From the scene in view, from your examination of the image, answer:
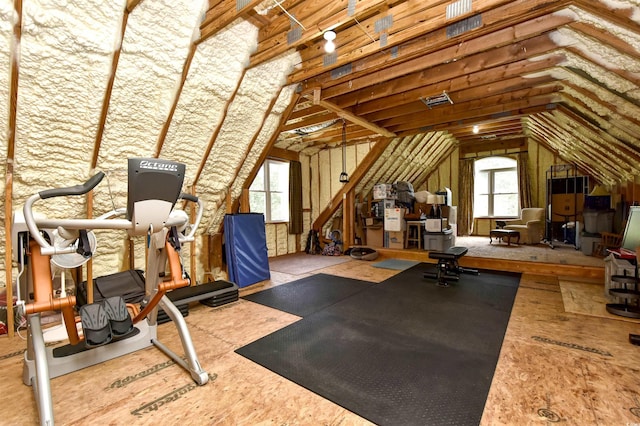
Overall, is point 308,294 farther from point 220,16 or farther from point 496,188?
point 496,188

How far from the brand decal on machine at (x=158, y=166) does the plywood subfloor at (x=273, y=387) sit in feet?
4.46

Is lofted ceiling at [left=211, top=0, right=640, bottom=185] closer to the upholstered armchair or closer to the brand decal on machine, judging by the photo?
the brand decal on machine

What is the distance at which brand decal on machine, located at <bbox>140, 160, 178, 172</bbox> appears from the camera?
144 cm

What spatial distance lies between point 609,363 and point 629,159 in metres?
3.70

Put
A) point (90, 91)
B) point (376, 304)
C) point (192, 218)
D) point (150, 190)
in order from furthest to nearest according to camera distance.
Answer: point (192, 218) → point (376, 304) → point (90, 91) → point (150, 190)

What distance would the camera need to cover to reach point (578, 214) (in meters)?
7.21

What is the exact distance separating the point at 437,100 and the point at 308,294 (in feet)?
10.9

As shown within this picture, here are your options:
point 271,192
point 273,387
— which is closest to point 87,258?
point 273,387

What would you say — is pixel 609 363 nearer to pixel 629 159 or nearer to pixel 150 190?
pixel 150 190

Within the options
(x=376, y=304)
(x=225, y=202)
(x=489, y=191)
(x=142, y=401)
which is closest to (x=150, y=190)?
(x=142, y=401)

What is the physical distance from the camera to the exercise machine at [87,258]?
1515 mm

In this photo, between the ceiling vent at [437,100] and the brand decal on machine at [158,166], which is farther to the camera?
the ceiling vent at [437,100]

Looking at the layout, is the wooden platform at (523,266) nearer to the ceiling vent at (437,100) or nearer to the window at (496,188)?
the ceiling vent at (437,100)

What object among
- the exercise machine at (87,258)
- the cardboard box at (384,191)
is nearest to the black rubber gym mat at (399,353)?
the exercise machine at (87,258)
